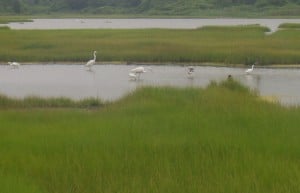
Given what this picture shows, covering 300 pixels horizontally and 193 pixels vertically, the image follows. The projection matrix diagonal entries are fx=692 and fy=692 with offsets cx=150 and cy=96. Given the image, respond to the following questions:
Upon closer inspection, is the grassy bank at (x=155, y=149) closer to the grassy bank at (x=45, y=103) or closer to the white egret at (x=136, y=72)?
the grassy bank at (x=45, y=103)

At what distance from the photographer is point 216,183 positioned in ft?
26.6

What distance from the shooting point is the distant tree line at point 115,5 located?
3450 inches

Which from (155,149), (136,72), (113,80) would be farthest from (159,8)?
(155,149)

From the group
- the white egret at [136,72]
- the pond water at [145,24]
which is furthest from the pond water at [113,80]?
the pond water at [145,24]

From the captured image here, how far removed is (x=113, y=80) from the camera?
2531cm

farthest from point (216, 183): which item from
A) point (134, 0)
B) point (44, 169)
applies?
point (134, 0)

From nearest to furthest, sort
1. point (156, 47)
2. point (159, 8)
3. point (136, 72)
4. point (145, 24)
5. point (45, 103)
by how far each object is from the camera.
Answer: point (45, 103) → point (136, 72) → point (156, 47) → point (145, 24) → point (159, 8)

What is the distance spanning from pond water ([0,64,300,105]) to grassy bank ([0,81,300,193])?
6474mm

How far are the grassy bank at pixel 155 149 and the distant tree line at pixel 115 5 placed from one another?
72473mm

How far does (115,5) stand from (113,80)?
7904 centimetres

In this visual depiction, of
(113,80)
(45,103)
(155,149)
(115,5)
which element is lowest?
(115,5)

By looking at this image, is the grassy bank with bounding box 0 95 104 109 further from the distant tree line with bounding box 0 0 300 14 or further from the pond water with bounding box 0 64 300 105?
the distant tree line with bounding box 0 0 300 14

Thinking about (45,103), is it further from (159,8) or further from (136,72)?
(159,8)

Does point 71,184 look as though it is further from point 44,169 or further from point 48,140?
point 48,140
